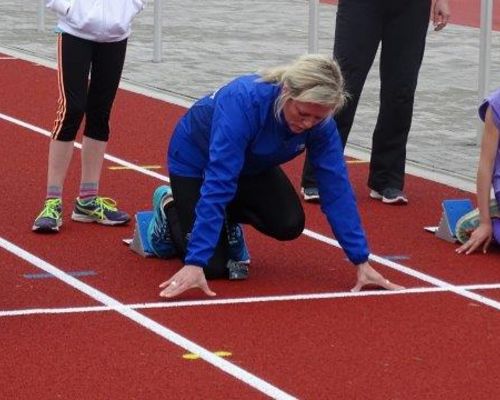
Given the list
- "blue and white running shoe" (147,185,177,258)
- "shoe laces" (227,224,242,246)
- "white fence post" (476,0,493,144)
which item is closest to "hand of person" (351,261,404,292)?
"shoe laces" (227,224,242,246)

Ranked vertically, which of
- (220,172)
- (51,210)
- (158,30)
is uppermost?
Answer: (220,172)

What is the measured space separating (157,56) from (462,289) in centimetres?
951

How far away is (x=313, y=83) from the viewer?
6570 millimetres

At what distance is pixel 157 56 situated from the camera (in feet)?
53.6

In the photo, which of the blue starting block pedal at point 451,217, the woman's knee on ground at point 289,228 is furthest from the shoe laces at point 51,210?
the blue starting block pedal at point 451,217

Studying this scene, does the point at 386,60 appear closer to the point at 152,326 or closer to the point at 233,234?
the point at 233,234

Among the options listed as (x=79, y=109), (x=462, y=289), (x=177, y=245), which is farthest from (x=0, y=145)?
(x=462, y=289)

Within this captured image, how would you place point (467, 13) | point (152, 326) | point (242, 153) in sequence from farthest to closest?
point (467, 13)
point (242, 153)
point (152, 326)

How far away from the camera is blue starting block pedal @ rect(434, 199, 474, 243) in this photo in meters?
8.24

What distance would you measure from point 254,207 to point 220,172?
2.27ft

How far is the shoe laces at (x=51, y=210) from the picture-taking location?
26.8 feet

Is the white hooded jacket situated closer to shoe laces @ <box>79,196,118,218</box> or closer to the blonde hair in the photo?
shoe laces @ <box>79,196,118,218</box>

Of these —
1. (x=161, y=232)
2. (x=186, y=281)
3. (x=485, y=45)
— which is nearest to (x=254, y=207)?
(x=161, y=232)

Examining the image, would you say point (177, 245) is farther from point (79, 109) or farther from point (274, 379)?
point (274, 379)
